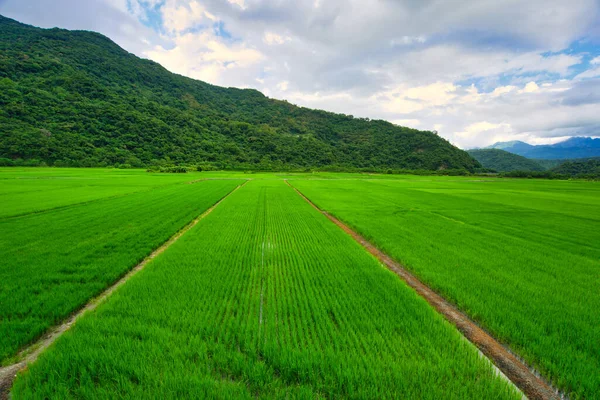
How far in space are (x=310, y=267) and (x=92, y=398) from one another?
17.9ft

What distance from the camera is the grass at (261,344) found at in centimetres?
326

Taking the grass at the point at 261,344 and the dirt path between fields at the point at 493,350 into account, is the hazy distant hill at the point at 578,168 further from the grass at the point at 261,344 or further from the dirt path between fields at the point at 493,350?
A: the grass at the point at 261,344

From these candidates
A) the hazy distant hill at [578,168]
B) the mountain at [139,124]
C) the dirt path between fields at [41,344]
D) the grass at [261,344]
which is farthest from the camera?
the hazy distant hill at [578,168]

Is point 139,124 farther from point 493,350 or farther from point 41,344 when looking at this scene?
point 493,350

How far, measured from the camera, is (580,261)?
8695mm

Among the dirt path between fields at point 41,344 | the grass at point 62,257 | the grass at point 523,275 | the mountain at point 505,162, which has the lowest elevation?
the dirt path between fields at point 41,344

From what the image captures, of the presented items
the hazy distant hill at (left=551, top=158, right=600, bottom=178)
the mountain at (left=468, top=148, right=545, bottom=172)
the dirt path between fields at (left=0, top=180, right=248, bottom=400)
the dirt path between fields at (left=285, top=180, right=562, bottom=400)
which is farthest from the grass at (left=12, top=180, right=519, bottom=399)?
the mountain at (left=468, top=148, right=545, bottom=172)

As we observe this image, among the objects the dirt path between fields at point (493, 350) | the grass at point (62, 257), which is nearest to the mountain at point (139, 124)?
the grass at point (62, 257)

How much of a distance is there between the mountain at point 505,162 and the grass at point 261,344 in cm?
19630

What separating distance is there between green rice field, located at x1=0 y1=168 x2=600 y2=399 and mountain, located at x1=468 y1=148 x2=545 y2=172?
632ft

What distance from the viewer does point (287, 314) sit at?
5.07 metres

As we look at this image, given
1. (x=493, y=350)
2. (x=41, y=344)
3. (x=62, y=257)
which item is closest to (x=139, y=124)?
(x=62, y=257)

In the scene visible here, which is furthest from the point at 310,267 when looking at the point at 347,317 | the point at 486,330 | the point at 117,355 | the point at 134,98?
the point at 134,98

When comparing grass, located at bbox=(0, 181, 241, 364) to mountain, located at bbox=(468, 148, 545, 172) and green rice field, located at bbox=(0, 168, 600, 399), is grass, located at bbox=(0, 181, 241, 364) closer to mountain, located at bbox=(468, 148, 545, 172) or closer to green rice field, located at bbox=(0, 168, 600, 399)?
green rice field, located at bbox=(0, 168, 600, 399)
